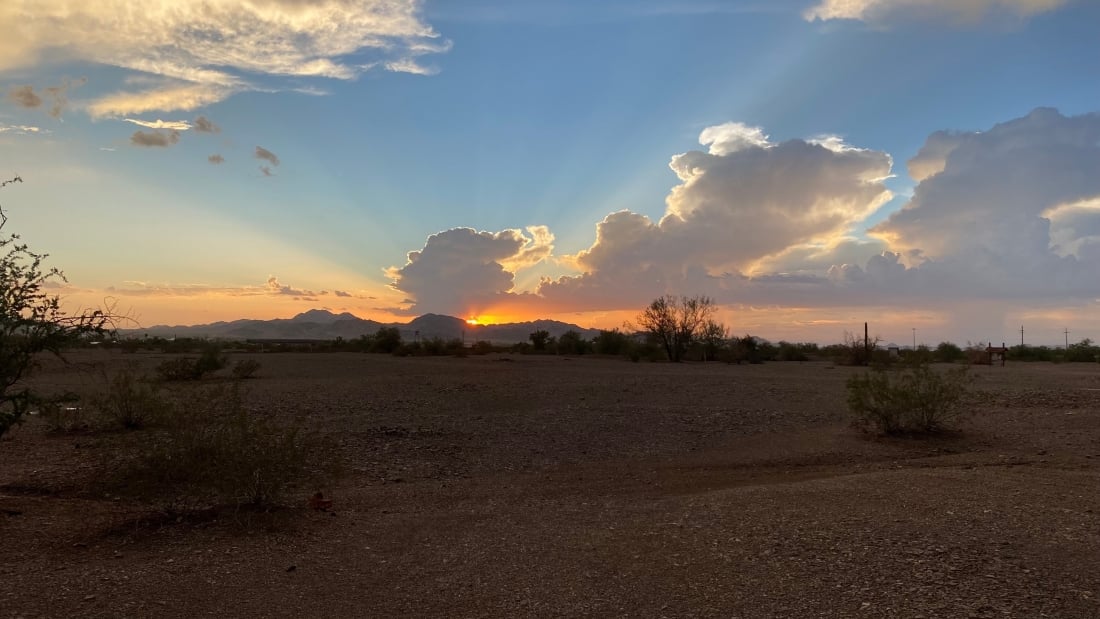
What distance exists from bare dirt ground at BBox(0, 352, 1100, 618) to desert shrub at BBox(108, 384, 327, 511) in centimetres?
42

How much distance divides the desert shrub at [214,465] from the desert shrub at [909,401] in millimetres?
12101

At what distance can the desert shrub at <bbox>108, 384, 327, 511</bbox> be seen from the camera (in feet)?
28.2

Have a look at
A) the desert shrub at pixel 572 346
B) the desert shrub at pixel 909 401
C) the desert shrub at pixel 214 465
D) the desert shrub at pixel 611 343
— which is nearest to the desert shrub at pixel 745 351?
the desert shrub at pixel 611 343

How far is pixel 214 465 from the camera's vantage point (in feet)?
28.1

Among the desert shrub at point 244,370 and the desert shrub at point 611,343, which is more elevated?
the desert shrub at point 611,343

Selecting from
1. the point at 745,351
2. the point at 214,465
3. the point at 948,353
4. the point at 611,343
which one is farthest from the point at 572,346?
the point at 214,465

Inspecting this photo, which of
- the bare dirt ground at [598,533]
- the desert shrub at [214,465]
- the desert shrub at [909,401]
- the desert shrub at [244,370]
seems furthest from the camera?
the desert shrub at [244,370]

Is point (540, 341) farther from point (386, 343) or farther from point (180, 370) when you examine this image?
point (180, 370)

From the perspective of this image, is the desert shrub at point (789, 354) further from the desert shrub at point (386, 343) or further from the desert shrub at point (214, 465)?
the desert shrub at point (214, 465)

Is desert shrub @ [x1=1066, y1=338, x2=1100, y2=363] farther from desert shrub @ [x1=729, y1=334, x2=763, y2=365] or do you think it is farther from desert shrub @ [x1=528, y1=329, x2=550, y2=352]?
desert shrub @ [x1=528, y1=329, x2=550, y2=352]

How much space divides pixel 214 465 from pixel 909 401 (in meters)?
13.5

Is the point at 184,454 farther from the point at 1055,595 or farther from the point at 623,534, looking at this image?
the point at 1055,595

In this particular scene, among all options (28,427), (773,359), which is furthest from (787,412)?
(773,359)

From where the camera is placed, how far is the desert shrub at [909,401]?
1564 cm
